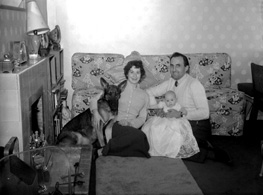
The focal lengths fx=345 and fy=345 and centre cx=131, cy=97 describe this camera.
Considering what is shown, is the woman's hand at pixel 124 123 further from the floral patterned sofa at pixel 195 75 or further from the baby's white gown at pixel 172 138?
the floral patterned sofa at pixel 195 75

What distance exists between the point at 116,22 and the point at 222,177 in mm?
2369

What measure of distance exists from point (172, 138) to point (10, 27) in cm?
166

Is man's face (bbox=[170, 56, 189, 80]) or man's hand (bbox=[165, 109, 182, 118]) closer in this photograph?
man's hand (bbox=[165, 109, 182, 118])

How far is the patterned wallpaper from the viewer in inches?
90.4

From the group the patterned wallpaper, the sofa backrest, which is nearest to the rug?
the sofa backrest

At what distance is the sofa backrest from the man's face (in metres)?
0.58

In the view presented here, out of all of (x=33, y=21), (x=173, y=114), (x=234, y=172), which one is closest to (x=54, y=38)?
(x=33, y=21)

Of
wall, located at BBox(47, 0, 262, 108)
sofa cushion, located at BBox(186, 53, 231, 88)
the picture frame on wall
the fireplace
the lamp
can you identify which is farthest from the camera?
wall, located at BBox(47, 0, 262, 108)

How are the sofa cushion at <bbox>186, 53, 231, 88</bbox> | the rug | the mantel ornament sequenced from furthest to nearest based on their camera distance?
1. the sofa cushion at <bbox>186, 53, 231, 88</bbox>
2. the mantel ornament
3. the rug

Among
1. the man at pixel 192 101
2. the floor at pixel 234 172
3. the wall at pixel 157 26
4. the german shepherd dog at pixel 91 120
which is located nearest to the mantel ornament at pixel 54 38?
the wall at pixel 157 26

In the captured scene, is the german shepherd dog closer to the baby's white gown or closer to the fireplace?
the baby's white gown

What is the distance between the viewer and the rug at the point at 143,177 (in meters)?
2.61

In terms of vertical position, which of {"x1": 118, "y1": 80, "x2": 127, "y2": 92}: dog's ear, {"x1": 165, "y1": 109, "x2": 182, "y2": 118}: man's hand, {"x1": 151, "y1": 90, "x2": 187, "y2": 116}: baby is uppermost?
{"x1": 118, "y1": 80, "x2": 127, "y2": 92}: dog's ear

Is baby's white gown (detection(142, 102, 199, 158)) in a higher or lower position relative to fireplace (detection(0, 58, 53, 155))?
lower
